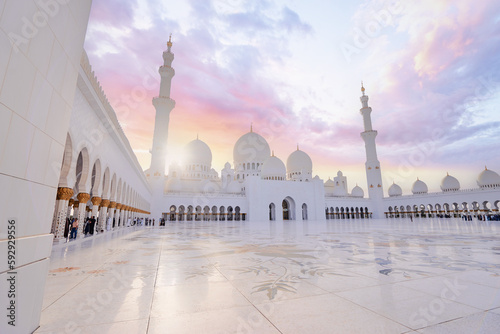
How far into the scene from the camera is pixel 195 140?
3778 centimetres

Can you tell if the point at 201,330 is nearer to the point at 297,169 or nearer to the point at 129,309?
the point at 129,309

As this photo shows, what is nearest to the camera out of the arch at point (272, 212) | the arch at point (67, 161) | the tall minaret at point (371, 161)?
the arch at point (67, 161)

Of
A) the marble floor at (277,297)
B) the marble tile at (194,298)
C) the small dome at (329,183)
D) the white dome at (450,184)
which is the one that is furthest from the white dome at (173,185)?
the white dome at (450,184)

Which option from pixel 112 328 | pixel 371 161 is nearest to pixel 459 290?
pixel 112 328

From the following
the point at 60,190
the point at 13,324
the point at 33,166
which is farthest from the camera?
the point at 60,190

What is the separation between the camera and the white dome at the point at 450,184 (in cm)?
3475

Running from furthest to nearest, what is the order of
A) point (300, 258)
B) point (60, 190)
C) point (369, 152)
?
1. point (369, 152)
2. point (60, 190)
3. point (300, 258)

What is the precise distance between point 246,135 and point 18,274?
38.1 meters

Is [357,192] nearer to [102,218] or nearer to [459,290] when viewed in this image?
[102,218]

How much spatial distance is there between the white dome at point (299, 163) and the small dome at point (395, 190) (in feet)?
47.7

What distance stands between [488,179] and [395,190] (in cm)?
1149

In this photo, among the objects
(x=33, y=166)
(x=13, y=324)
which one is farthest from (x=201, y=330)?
(x=33, y=166)

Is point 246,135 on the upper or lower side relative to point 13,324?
upper

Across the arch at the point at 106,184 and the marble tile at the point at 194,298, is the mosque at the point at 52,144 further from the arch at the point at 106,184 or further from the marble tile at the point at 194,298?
the marble tile at the point at 194,298
